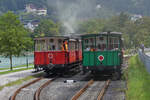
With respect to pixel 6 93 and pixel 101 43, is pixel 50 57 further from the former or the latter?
pixel 6 93

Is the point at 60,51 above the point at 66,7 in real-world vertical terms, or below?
below

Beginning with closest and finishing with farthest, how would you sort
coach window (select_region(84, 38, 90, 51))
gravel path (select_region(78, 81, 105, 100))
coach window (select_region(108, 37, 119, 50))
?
gravel path (select_region(78, 81, 105, 100))
coach window (select_region(108, 37, 119, 50))
coach window (select_region(84, 38, 90, 51))

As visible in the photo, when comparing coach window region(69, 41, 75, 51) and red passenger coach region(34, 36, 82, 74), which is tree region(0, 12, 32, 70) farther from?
red passenger coach region(34, 36, 82, 74)

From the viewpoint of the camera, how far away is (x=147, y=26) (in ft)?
297

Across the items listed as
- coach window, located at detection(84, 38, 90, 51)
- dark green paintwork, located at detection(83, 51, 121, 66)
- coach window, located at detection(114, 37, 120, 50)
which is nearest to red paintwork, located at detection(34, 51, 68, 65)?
coach window, located at detection(84, 38, 90, 51)

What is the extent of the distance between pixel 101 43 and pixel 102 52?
57cm

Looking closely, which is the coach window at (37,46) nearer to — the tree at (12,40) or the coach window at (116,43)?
the coach window at (116,43)

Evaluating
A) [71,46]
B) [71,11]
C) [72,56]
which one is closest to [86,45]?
[71,46]

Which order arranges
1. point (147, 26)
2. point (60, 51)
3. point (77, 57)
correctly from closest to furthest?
point (60, 51) → point (77, 57) → point (147, 26)

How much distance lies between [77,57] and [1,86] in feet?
34.1

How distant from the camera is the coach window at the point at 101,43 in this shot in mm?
19031

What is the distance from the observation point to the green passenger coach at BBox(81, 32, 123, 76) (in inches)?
744

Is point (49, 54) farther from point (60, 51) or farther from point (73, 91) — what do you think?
point (73, 91)

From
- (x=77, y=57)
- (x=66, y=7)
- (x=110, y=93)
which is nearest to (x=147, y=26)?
(x=66, y=7)
